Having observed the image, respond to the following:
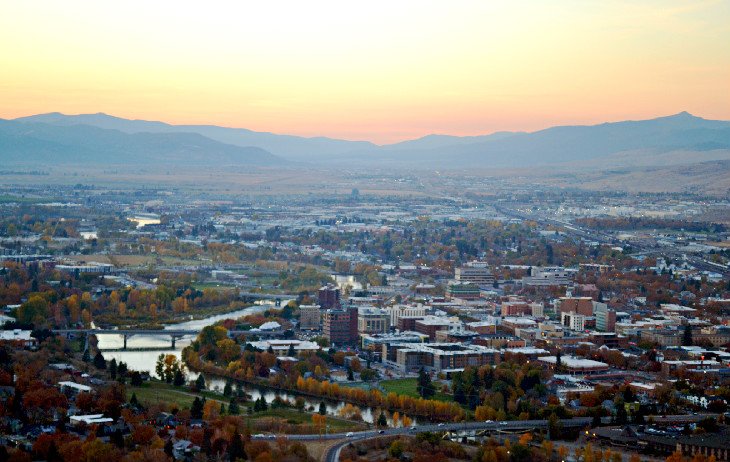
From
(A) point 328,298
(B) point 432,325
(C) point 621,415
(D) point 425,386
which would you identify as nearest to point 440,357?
(D) point 425,386

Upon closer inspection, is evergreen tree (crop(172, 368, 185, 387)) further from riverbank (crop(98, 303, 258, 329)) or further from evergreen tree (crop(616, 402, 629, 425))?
evergreen tree (crop(616, 402, 629, 425))

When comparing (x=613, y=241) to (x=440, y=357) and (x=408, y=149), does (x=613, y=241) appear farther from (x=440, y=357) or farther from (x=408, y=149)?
(x=408, y=149)

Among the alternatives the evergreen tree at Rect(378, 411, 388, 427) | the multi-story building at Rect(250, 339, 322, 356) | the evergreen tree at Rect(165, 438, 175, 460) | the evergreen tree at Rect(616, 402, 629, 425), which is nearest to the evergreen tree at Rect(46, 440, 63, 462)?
the evergreen tree at Rect(165, 438, 175, 460)

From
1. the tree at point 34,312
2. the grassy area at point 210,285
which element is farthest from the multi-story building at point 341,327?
the grassy area at point 210,285

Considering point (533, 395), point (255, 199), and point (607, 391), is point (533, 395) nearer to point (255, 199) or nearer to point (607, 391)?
A: point (607, 391)

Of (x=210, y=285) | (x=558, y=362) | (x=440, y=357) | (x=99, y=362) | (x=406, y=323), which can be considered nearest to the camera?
(x=99, y=362)

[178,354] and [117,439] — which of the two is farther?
[178,354]
